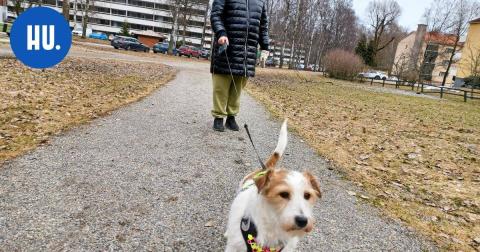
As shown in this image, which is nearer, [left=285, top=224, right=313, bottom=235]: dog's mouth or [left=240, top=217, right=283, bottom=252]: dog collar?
[left=285, top=224, right=313, bottom=235]: dog's mouth

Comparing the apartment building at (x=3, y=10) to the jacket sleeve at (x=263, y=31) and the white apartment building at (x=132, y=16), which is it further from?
the jacket sleeve at (x=263, y=31)

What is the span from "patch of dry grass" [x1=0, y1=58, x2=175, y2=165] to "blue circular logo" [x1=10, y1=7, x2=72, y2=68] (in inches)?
36.6

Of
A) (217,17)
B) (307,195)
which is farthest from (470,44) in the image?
(307,195)

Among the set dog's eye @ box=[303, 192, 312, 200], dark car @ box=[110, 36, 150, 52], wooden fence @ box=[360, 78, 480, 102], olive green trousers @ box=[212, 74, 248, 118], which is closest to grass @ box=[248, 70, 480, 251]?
olive green trousers @ box=[212, 74, 248, 118]

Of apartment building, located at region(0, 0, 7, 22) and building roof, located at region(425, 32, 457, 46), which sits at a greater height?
building roof, located at region(425, 32, 457, 46)

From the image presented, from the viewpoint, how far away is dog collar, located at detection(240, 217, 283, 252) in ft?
7.54

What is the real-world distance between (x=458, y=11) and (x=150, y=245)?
5986 cm

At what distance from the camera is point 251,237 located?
7.54ft

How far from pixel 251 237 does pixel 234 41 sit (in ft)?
13.0

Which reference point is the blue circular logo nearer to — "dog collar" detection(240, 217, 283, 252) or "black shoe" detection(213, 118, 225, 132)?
"black shoe" detection(213, 118, 225, 132)

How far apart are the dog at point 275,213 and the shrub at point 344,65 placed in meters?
32.7

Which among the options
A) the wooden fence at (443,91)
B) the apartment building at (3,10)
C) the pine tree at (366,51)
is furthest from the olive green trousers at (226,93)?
the apartment building at (3,10)

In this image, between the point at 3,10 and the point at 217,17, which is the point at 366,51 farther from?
the point at 3,10

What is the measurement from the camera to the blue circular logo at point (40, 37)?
5953 mm
